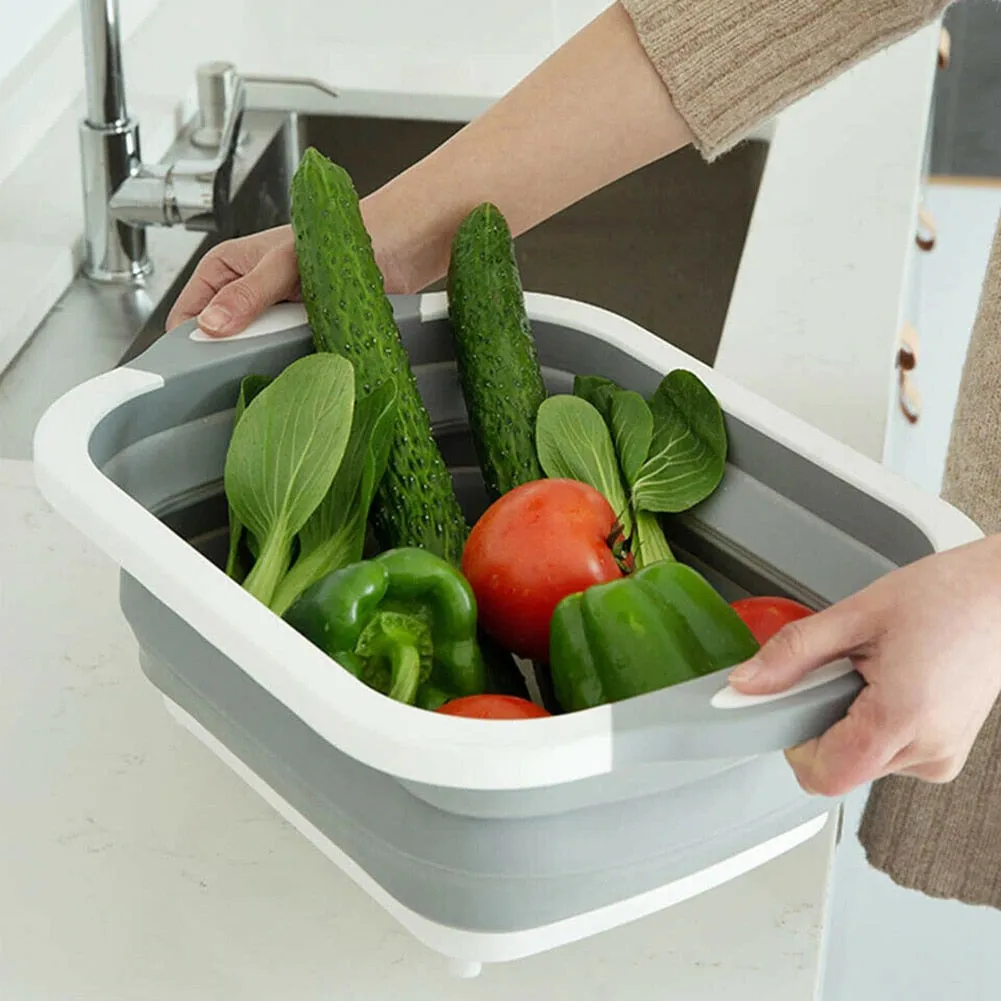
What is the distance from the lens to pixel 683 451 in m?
0.68

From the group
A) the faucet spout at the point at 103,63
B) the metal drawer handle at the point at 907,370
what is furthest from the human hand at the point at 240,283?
the metal drawer handle at the point at 907,370

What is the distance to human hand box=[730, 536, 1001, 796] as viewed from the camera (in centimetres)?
49

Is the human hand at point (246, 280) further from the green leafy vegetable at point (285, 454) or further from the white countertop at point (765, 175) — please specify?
the white countertop at point (765, 175)

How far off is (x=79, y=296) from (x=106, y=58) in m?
0.19

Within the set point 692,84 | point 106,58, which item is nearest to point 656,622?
point 692,84

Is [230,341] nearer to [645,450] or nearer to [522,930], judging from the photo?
[645,450]

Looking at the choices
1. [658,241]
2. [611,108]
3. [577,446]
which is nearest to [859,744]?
[577,446]

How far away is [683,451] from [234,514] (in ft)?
0.65

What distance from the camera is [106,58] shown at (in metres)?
1.16

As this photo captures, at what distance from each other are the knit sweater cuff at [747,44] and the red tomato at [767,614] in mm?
331

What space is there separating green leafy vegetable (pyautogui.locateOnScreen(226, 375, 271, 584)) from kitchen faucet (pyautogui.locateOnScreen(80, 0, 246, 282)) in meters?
0.56

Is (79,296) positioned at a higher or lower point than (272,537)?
lower

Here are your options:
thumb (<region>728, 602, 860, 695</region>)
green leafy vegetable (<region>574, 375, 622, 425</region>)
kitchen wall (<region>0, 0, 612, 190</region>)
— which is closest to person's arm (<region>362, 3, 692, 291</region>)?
green leafy vegetable (<region>574, 375, 622, 425</region>)

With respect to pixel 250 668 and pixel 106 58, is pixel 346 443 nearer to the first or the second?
pixel 250 668
